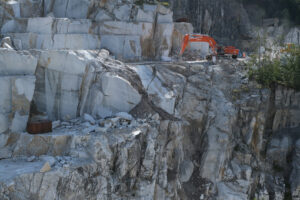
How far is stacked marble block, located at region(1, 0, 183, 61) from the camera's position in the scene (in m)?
16.5

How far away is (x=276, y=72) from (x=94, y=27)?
9.68 m

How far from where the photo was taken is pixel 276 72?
15586mm

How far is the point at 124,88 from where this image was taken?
1194 centimetres

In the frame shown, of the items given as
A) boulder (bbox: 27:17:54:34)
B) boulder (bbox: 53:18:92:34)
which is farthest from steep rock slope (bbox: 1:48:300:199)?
boulder (bbox: 27:17:54:34)

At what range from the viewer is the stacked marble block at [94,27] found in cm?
1647

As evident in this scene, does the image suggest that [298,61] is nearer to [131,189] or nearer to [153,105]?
[153,105]

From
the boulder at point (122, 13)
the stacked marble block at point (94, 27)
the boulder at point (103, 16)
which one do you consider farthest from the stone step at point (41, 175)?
the boulder at point (122, 13)

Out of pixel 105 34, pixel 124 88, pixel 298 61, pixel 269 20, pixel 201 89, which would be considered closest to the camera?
pixel 124 88

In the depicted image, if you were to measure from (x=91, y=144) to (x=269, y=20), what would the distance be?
24.2 meters

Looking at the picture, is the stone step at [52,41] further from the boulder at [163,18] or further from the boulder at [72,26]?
the boulder at [163,18]

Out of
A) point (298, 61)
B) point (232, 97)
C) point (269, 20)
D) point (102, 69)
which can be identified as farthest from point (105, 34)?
point (269, 20)

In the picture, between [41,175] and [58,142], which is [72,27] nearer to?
[58,142]

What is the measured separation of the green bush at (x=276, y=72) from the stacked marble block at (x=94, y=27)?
519cm

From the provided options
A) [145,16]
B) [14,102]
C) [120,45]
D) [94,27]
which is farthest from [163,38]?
[14,102]
